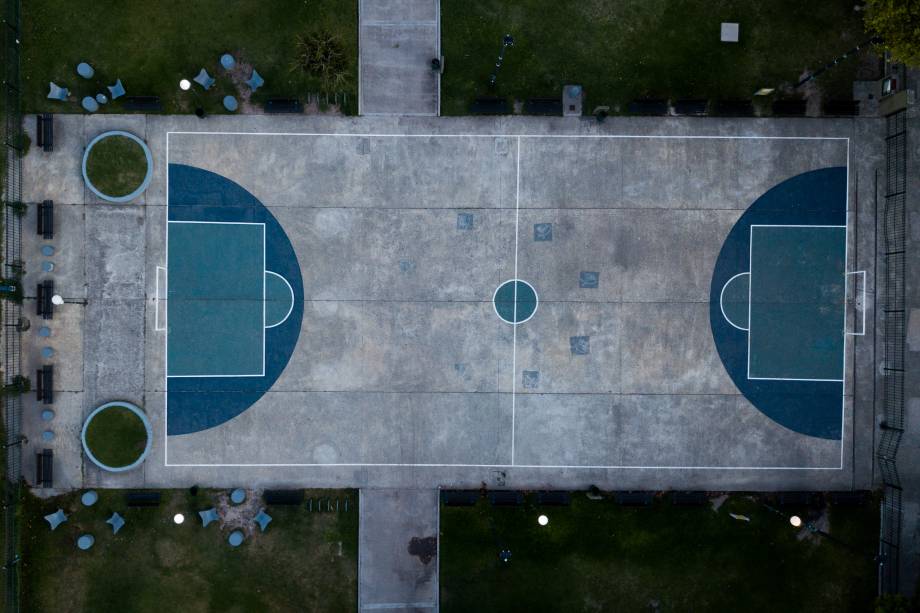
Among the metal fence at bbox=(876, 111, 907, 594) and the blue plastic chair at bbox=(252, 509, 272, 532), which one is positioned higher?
the metal fence at bbox=(876, 111, 907, 594)

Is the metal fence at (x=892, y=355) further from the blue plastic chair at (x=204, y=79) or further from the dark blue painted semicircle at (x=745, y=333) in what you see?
the blue plastic chair at (x=204, y=79)

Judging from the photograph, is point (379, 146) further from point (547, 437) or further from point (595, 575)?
point (595, 575)

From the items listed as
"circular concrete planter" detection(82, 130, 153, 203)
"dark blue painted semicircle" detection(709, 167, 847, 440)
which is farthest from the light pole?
"circular concrete planter" detection(82, 130, 153, 203)

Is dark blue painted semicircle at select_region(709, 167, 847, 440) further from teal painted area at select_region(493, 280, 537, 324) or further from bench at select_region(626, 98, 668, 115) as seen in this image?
teal painted area at select_region(493, 280, 537, 324)

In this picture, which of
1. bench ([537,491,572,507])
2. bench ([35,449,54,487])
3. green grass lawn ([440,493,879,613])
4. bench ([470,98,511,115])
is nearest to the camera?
bench ([35,449,54,487])

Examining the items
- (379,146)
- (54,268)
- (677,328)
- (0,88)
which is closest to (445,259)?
(379,146)

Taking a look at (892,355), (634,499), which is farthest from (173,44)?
(892,355)

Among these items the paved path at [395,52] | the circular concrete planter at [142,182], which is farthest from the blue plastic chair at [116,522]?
the paved path at [395,52]
